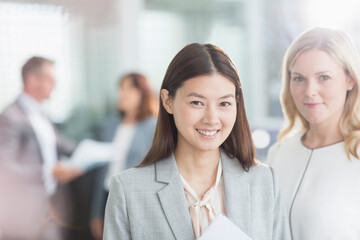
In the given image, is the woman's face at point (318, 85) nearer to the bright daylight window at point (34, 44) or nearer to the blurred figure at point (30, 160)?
the blurred figure at point (30, 160)

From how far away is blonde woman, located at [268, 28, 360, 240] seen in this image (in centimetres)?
142

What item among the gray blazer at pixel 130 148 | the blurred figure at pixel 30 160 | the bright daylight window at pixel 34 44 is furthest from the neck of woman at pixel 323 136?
the bright daylight window at pixel 34 44

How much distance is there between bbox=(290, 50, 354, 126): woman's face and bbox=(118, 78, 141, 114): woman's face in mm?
2181

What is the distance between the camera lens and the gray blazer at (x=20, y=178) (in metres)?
3.29

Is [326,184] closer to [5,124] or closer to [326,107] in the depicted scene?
[326,107]

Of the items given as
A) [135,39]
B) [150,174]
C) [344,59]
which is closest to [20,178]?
[135,39]

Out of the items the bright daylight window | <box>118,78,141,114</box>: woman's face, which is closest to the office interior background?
the bright daylight window

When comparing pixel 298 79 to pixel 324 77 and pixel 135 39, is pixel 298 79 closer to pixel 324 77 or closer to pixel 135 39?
pixel 324 77

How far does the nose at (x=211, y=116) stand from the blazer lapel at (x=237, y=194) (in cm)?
19

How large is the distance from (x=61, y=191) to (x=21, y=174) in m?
0.45

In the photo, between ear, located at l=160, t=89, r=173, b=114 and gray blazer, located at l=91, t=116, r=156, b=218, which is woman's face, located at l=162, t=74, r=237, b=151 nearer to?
ear, located at l=160, t=89, r=173, b=114

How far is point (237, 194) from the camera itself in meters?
1.29

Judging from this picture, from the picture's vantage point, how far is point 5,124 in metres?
3.31

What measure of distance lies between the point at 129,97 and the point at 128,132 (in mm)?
271
